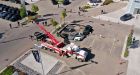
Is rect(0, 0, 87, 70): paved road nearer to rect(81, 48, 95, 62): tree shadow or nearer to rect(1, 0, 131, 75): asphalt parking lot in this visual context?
rect(1, 0, 131, 75): asphalt parking lot

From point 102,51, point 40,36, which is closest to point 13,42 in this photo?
point 40,36

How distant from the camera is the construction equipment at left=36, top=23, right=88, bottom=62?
172ft

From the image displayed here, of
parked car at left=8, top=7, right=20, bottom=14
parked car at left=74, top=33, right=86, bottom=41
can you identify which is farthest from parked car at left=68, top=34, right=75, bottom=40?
parked car at left=8, top=7, right=20, bottom=14

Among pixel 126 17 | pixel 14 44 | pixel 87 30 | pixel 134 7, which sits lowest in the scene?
pixel 14 44

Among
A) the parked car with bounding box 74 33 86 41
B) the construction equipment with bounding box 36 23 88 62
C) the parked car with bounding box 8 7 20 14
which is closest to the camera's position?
the construction equipment with bounding box 36 23 88 62

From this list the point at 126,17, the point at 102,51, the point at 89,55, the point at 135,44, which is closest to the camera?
the point at 89,55

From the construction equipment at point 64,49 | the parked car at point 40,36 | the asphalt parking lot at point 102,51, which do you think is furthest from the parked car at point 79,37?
the parked car at point 40,36

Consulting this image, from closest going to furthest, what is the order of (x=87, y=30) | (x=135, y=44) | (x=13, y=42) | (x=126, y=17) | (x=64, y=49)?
(x=64, y=49)
(x=135, y=44)
(x=13, y=42)
(x=87, y=30)
(x=126, y=17)

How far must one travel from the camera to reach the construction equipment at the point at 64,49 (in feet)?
172

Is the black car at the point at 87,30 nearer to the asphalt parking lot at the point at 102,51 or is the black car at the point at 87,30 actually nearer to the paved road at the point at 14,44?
the asphalt parking lot at the point at 102,51

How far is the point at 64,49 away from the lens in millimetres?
55000

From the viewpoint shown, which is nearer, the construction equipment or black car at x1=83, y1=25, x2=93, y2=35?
the construction equipment

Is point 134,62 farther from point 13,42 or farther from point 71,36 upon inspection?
point 13,42

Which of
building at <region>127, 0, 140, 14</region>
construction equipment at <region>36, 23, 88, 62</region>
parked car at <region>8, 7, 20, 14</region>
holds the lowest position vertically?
construction equipment at <region>36, 23, 88, 62</region>
